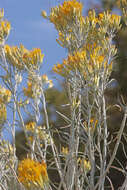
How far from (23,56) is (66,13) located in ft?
1.21

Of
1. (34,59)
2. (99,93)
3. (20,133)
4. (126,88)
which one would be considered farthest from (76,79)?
(20,133)

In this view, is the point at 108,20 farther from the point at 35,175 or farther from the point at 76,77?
the point at 35,175

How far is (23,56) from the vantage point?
2.06m

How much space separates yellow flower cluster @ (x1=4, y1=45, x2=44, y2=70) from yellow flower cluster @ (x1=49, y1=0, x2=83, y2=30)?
214mm

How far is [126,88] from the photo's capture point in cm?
809

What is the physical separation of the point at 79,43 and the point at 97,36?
167 millimetres

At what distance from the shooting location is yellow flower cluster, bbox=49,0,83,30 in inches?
79.7

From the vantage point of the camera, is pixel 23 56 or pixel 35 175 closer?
pixel 35 175

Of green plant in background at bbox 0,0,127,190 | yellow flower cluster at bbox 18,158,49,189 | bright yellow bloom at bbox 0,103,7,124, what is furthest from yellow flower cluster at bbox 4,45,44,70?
yellow flower cluster at bbox 18,158,49,189

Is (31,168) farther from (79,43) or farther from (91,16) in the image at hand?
(91,16)

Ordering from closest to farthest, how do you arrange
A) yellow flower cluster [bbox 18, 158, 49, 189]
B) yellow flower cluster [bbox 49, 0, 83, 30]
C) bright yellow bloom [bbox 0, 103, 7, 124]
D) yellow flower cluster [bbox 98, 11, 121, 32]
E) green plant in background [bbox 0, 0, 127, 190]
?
yellow flower cluster [bbox 18, 158, 49, 189] → green plant in background [bbox 0, 0, 127, 190] → yellow flower cluster [bbox 49, 0, 83, 30] → yellow flower cluster [bbox 98, 11, 121, 32] → bright yellow bloom [bbox 0, 103, 7, 124]

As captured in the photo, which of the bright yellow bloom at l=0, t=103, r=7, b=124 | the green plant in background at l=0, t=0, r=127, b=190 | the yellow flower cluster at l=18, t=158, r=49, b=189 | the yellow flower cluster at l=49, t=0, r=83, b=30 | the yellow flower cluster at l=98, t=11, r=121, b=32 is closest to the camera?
the yellow flower cluster at l=18, t=158, r=49, b=189

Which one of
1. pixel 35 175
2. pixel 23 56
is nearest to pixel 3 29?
pixel 23 56

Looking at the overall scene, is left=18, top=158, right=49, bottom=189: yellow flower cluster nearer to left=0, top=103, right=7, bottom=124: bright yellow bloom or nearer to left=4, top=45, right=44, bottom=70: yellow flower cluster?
left=4, top=45, right=44, bottom=70: yellow flower cluster
